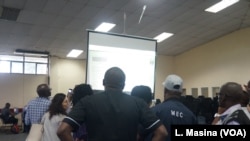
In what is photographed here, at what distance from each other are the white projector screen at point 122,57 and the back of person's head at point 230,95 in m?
1.84

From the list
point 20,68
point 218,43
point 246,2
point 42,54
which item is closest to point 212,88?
point 218,43

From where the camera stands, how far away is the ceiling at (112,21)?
6.86 metres

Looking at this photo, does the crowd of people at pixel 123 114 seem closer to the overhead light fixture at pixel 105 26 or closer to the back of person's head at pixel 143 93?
the back of person's head at pixel 143 93

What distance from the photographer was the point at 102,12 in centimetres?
727

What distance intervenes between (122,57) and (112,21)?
4366mm

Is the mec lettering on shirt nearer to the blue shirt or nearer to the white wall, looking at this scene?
the blue shirt

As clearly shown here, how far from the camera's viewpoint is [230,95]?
1.95 m

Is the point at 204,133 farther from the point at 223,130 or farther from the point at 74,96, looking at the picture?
the point at 74,96

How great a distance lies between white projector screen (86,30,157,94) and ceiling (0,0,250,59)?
2.22 meters

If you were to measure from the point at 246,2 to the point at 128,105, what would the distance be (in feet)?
20.7

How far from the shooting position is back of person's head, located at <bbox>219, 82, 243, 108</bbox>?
1.94m

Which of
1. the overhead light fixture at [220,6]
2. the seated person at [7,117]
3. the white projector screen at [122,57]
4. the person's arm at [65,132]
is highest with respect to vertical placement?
the overhead light fixture at [220,6]

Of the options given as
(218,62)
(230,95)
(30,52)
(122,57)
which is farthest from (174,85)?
(30,52)

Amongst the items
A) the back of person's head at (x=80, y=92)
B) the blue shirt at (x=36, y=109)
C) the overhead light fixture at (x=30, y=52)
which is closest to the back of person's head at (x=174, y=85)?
the back of person's head at (x=80, y=92)
